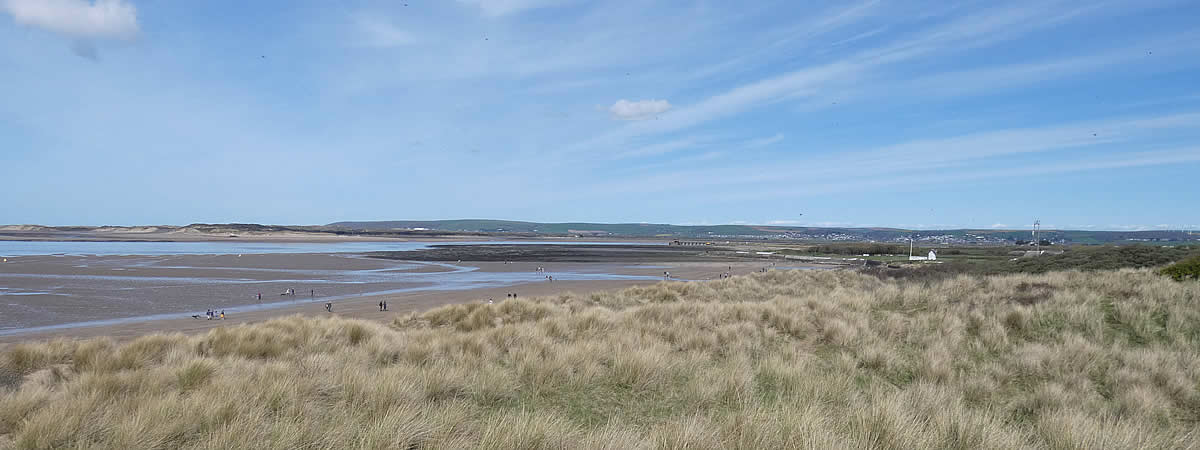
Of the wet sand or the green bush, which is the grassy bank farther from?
the wet sand

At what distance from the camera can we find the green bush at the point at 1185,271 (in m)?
14.7

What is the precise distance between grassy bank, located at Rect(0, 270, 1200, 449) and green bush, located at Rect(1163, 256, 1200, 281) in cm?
253

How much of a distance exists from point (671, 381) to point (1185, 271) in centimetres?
1572

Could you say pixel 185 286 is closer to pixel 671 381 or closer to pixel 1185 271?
pixel 671 381

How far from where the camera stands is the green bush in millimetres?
14728

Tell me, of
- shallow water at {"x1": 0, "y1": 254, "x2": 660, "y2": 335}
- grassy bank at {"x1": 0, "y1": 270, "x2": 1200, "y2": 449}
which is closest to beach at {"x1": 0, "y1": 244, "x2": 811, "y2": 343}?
shallow water at {"x1": 0, "y1": 254, "x2": 660, "y2": 335}

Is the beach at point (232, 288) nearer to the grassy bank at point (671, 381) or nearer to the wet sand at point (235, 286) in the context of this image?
the wet sand at point (235, 286)

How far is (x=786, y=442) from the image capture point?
4215 millimetres

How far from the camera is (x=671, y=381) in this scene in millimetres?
6828

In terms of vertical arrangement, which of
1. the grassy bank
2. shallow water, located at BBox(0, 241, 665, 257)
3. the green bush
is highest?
the green bush

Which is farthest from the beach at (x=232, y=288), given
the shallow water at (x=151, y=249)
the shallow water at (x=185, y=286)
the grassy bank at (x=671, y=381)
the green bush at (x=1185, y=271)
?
the green bush at (x=1185, y=271)

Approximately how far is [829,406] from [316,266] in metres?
47.2

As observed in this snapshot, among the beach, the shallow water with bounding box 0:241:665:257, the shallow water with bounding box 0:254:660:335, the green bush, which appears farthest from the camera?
the shallow water with bounding box 0:241:665:257

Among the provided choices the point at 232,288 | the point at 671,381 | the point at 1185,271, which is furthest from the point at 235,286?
the point at 1185,271
